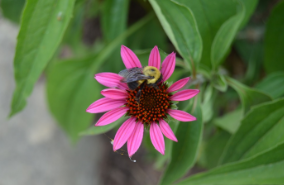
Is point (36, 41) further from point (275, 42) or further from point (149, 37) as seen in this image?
point (275, 42)

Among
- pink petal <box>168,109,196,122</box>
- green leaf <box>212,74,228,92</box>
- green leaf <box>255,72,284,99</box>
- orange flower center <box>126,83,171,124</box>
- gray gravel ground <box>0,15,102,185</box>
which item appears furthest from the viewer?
gray gravel ground <box>0,15,102,185</box>

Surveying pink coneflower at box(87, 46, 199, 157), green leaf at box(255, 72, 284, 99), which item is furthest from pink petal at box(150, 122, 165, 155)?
green leaf at box(255, 72, 284, 99)

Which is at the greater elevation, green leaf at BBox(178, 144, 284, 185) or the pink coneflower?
the pink coneflower

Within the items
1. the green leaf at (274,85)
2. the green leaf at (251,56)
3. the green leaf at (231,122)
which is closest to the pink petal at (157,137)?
the green leaf at (231,122)

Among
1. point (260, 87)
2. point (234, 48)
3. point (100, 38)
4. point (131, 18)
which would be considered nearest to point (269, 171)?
point (260, 87)

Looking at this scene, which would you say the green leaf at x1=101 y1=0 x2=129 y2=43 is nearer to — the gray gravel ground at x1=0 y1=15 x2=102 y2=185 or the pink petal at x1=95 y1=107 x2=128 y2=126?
the pink petal at x1=95 y1=107 x2=128 y2=126

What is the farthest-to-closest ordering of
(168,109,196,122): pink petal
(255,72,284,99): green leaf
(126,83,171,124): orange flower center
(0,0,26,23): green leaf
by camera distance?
(0,0,26,23): green leaf < (255,72,284,99): green leaf < (126,83,171,124): orange flower center < (168,109,196,122): pink petal
